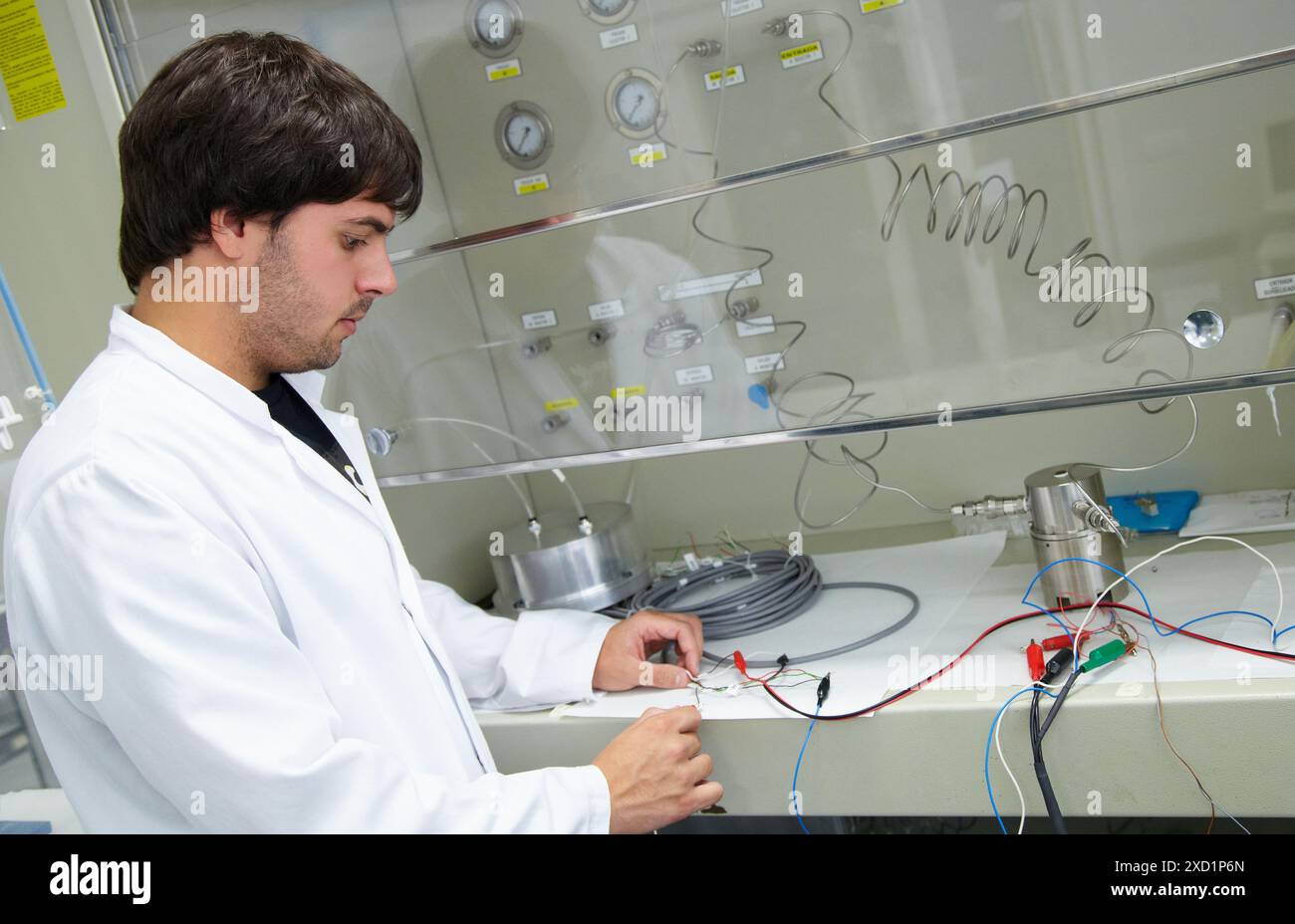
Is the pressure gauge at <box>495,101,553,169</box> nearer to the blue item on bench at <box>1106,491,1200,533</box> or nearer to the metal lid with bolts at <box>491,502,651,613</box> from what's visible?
the metal lid with bolts at <box>491,502,651,613</box>

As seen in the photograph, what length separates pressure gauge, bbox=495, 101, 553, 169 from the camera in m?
1.58

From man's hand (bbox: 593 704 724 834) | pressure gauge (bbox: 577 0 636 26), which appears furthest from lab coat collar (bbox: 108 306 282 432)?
pressure gauge (bbox: 577 0 636 26)

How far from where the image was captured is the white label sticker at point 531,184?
1.60 metres

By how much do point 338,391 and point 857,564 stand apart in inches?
35.2

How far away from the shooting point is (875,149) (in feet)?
4.59

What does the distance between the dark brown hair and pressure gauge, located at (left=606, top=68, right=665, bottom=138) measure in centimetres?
45

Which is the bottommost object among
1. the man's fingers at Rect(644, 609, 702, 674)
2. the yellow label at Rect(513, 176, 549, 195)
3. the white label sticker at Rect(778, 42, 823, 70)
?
the man's fingers at Rect(644, 609, 702, 674)

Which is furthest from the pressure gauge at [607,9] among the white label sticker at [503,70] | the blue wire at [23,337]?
the blue wire at [23,337]

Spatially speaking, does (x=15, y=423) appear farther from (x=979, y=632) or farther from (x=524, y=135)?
(x=979, y=632)

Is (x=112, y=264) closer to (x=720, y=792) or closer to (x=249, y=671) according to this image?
(x=249, y=671)

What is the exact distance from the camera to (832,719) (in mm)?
1242

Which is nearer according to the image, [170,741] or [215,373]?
[170,741]

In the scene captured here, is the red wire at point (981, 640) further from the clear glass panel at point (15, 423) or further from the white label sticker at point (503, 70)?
the clear glass panel at point (15, 423)
